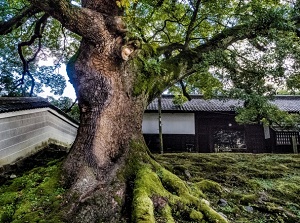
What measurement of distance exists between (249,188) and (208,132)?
13.1 meters

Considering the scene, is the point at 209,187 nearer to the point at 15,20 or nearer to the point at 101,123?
the point at 101,123

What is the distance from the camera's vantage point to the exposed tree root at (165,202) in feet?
11.6

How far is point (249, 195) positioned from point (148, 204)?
7.67ft

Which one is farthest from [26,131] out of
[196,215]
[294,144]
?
[294,144]

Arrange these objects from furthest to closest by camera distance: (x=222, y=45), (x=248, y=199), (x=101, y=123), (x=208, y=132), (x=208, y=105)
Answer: (x=208, y=105) → (x=208, y=132) → (x=222, y=45) → (x=248, y=199) → (x=101, y=123)

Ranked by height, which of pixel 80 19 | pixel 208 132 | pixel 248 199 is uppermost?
Result: pixel 80 19

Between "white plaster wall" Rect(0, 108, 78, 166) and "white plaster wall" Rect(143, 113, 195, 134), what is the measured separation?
7.53 m

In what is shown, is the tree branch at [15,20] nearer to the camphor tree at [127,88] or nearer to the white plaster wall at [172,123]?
the camphor tree at [127,88]

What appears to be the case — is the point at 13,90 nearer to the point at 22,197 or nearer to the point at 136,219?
the point at 22,197

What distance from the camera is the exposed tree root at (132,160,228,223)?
3.54 m

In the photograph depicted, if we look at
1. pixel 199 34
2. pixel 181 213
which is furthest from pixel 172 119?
pixel 181 213

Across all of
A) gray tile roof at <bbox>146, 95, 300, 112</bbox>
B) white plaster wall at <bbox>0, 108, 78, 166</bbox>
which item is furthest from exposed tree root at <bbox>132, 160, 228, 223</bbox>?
gray tile roof at <bbox>146, 95, 300, 112</bbox>

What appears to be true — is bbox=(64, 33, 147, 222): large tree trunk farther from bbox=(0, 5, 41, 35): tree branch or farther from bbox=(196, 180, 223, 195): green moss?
bbox=(0, 5, 41, 35): tree branch

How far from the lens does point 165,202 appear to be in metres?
3.90
